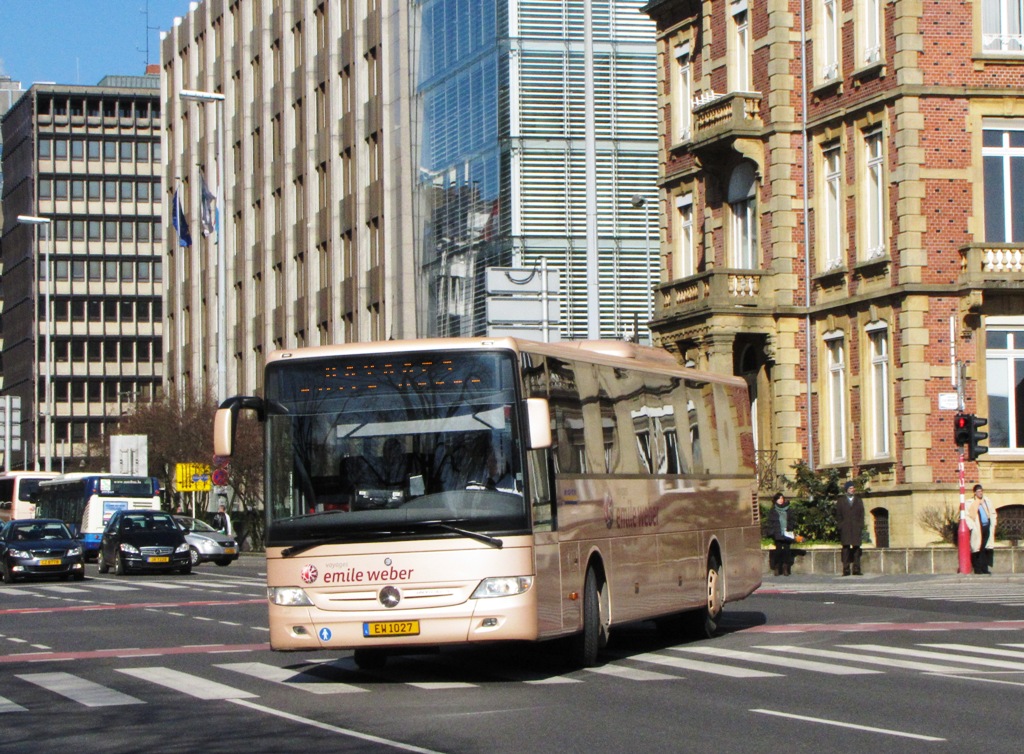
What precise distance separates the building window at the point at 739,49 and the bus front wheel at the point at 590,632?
Answer: 94.3 feet

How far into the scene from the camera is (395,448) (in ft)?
52.5

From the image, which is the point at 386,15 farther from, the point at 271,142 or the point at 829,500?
the point at 829,500

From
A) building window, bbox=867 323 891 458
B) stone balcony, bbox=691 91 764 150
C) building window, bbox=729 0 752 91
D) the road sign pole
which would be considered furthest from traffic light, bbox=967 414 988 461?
building window, bbox=729 0 752 91

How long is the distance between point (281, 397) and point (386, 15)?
5454 cm

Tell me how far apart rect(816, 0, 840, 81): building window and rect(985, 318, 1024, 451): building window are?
22.5 feet

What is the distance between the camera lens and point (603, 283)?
190 ft

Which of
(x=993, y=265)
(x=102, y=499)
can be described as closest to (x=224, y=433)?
(x=993, y=265)

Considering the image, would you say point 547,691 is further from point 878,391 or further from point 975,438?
point 878,391

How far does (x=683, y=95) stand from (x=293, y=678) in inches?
1297

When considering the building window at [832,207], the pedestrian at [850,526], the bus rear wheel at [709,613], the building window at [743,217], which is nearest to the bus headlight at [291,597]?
the bus rear wheel at [709,613]

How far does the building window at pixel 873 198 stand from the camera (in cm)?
3966

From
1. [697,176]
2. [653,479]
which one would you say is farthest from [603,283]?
[653,479]

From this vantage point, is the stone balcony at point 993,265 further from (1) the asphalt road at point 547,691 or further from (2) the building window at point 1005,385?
(1) the asphalt road at point 547,691

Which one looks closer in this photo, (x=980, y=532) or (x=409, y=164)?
(x=980, y=532)
